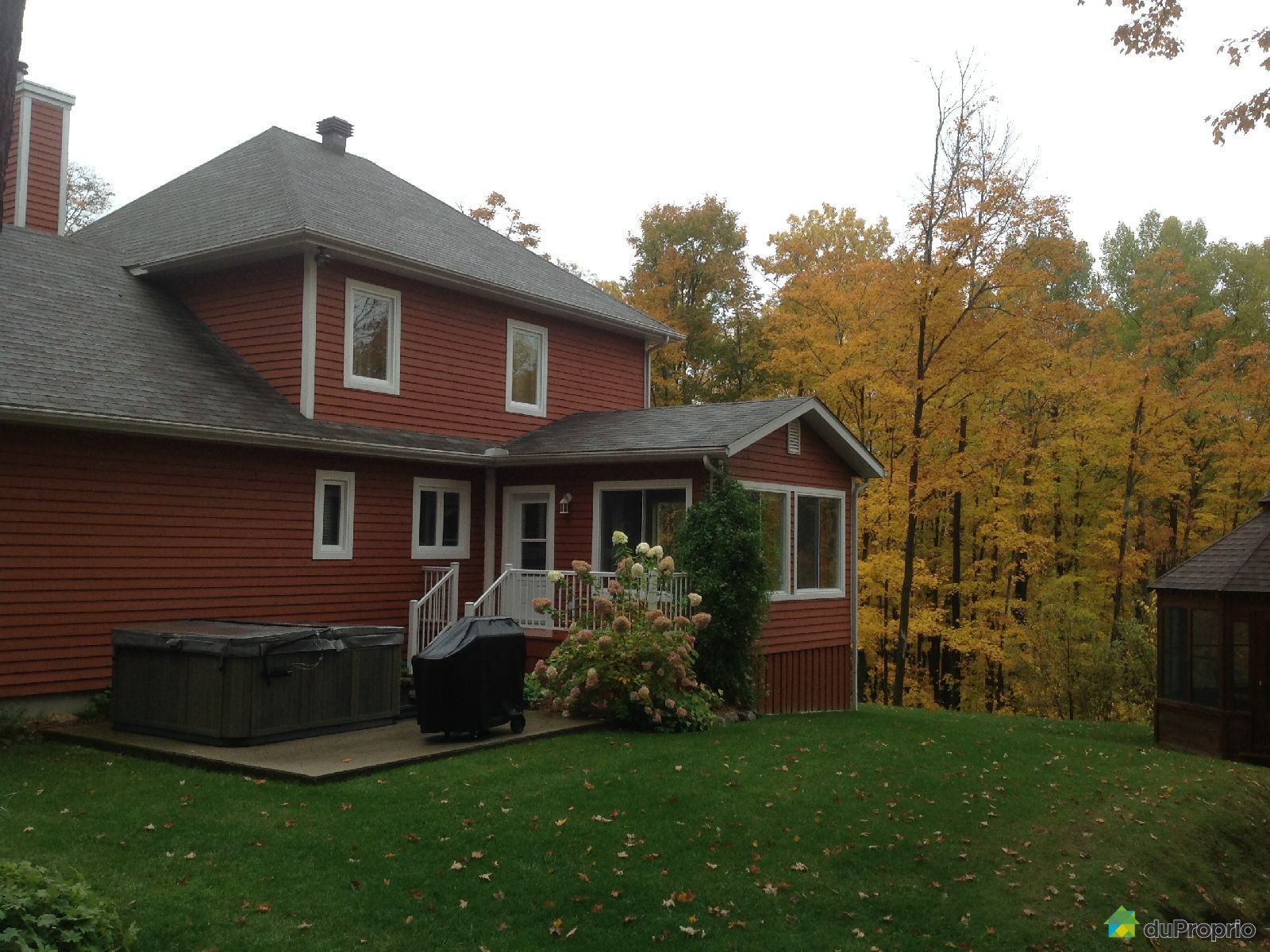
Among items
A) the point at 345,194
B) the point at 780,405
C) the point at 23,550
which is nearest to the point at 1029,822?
the point at 780,405

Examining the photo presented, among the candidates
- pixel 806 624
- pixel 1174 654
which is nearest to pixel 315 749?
pixel 806 624

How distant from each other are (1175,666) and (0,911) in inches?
604

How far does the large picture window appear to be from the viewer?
14836mm

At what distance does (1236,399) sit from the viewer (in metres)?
25.4

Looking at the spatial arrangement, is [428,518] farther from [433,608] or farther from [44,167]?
[44,167]

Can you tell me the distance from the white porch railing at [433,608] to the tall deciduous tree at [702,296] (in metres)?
17.5

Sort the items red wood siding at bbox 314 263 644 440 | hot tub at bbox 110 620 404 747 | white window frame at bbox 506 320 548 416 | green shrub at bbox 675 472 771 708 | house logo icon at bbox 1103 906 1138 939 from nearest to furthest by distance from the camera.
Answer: house logo icon at bbox 1103 906 1138 939 < hot tub at bbox 110 620 404 747 < green shrub at bbox 675 472 771 708 < red wood siding at bbox 314 263 644 440 < white window frame at bbox 506 320 548 416

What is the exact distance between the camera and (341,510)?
14086 millimetres

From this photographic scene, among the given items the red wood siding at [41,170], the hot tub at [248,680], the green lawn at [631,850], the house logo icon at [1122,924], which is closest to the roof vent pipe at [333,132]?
the red wood siding at [41,170]

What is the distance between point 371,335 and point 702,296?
63.1 feet

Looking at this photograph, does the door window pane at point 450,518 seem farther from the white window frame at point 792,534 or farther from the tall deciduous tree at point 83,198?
the tall deciduous tree at point 83,198

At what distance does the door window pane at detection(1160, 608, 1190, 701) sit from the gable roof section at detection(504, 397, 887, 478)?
4.71m

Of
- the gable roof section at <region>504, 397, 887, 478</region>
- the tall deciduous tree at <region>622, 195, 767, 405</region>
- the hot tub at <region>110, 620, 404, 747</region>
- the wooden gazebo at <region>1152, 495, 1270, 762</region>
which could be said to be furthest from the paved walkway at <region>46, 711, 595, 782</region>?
the tall deciduous tree at <region>622, 195, 767, 405</region>

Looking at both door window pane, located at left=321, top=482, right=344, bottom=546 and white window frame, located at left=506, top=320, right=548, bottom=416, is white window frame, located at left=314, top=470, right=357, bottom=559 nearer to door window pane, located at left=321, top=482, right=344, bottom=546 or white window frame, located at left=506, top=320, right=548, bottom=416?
door window pane, located at left=321, top=482, right=344, bottom=546
